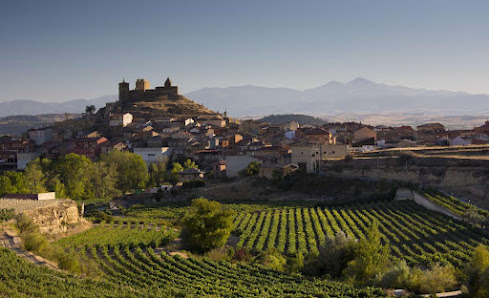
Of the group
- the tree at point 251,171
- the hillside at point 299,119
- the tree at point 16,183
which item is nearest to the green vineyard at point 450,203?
the tree at point 251,171

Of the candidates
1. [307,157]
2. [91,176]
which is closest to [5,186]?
[91,176]

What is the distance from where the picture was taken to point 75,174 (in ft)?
178

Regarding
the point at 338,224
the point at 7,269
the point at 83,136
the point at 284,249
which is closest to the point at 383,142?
the point at 338,224

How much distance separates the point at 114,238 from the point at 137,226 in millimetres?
5101

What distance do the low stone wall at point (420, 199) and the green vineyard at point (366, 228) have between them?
48cm

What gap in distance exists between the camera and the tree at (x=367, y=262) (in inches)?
784

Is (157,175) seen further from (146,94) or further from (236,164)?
(146,94)

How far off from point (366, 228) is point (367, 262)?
8448 mm

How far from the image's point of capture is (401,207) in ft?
111

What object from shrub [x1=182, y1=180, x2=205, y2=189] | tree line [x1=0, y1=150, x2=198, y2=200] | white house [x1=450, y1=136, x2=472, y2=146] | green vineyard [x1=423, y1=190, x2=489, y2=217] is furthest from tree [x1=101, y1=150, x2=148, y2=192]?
white house [x1=450, y1=136, x2=472, y2=146]

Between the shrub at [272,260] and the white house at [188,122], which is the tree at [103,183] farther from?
the shrub at [272,260]

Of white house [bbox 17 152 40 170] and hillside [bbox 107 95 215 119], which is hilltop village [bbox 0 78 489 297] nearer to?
white house [bbox 17 152 40 170]

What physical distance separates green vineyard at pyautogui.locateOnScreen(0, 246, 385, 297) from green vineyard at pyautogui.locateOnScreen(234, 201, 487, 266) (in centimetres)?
427

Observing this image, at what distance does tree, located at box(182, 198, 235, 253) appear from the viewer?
27.4 meters
